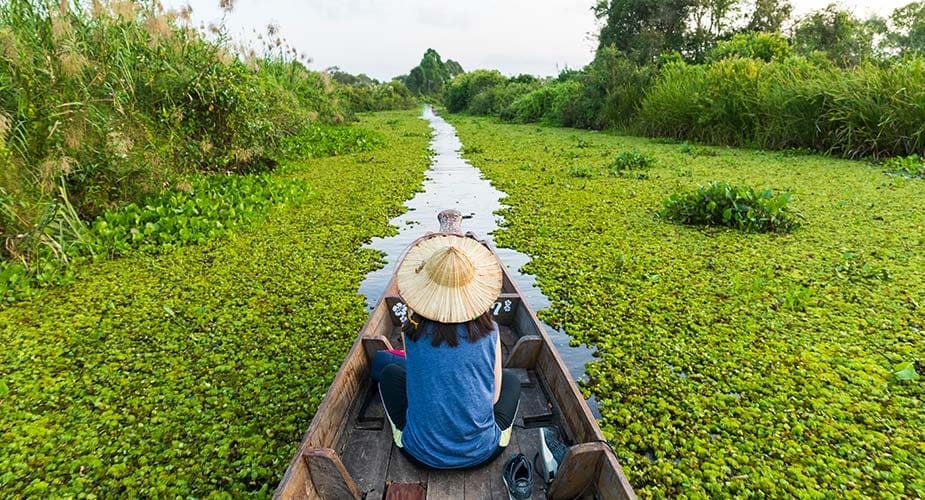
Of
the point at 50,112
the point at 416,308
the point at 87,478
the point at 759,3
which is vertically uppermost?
the point at 759,3

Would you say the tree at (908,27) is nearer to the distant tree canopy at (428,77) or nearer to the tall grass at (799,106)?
the tall grass at (799,106)

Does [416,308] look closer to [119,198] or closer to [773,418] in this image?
[773,418]

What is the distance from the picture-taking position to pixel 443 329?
1903mm

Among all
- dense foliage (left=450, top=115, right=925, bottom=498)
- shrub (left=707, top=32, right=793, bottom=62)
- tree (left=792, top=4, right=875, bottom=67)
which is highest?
tree (left=792, top=4, right=875, bottom=67)

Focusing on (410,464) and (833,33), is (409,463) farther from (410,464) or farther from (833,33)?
(833,33)

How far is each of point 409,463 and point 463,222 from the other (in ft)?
15.1

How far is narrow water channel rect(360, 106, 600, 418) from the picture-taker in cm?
354

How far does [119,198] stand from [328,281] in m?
2.83

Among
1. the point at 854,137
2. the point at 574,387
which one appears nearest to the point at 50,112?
the point at 574,387

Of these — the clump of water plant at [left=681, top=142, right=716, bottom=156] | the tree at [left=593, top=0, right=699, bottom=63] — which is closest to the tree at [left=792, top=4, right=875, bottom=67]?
the tree at [left=593, top=0, right=699, bottom=63]

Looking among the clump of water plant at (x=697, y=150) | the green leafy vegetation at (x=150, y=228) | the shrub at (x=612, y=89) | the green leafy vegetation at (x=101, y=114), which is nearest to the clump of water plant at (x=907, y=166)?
the clump of water plant at (x=697, y=150)

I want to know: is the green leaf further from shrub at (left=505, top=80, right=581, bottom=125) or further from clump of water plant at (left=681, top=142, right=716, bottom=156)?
shrub at (left=505, top=80, right=581, bottom=125)

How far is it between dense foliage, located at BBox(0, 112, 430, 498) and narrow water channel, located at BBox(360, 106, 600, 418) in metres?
0.32

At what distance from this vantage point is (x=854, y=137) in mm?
9625
